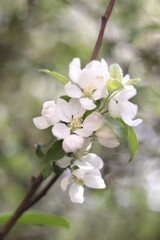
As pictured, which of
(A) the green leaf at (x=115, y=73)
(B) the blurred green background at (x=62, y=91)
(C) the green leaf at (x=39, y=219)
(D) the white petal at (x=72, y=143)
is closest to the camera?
(D) the white petal at (x=72, y=143)

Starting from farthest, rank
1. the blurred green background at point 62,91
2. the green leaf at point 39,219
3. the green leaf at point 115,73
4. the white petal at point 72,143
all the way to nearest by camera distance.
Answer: the blurred green background at point 62,91 → the green leaf at point 39,219 → the green leaf at point 115,73 → the white petal at point 72,143

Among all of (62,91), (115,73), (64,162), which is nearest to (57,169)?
(64,162)

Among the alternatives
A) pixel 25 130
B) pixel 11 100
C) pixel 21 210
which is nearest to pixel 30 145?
pixel 25 130

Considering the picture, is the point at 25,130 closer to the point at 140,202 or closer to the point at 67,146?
the point at 140,202

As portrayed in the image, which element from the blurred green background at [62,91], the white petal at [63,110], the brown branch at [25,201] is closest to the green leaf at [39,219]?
the brown branch at [25,201]

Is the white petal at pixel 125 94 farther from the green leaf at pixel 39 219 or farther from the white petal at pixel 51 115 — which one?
the green leaf at pixel 39 219
